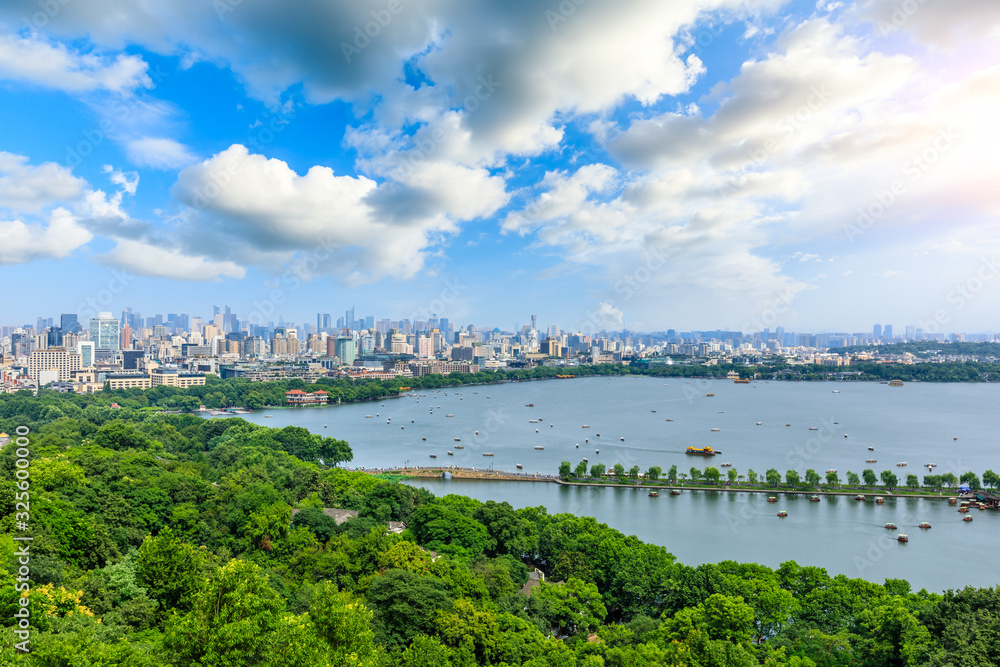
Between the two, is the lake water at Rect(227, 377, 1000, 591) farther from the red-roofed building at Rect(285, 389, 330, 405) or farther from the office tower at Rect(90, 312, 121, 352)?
the office tower at Rect(90, 312, 121, 352)

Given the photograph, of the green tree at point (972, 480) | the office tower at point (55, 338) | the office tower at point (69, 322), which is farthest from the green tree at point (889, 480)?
the office tower at point (69, 322)

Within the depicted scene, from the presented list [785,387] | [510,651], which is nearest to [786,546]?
[510,651]

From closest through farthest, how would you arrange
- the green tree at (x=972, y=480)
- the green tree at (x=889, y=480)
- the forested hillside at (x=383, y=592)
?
the forested hillside at (x=383, y=592)
the green tree at (x=972, y=480)
the green tree at (x=889, y=480)

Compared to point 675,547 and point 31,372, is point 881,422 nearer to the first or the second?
point 675,547

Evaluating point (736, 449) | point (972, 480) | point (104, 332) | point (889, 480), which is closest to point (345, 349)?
point (104, 332)

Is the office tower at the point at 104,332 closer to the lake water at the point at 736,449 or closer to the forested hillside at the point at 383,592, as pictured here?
the lake water at the point at 736,449

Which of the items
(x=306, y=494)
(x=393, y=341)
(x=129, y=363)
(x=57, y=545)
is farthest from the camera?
(x=393, y=341)
